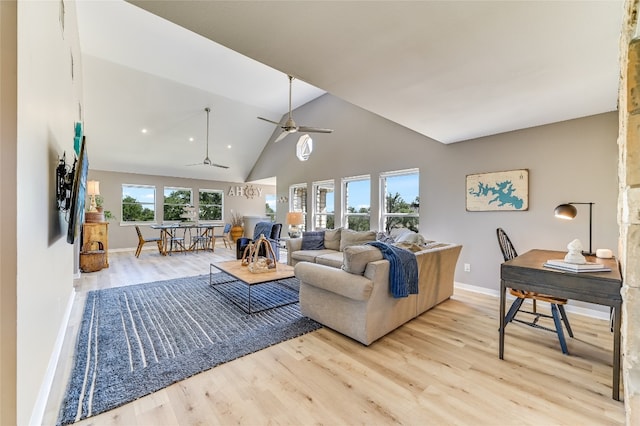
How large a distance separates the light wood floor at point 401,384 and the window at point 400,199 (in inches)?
100

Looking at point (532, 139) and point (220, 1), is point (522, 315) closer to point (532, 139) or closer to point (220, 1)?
point (532, 139)

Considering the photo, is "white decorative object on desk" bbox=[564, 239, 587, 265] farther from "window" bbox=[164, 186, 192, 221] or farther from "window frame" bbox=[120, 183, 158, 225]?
"window frame" bbox=[120, 183, 158, 225]

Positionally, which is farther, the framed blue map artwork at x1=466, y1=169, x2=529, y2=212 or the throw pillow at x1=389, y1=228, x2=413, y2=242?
the throw pillow at x1=389, y1=228, x2=413, y2=242

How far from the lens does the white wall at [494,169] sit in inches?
124

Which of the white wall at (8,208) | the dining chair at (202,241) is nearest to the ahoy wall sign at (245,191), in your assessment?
the dining chair at (202,241)

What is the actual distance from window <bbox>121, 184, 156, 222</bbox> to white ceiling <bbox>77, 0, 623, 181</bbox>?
11.8 ft

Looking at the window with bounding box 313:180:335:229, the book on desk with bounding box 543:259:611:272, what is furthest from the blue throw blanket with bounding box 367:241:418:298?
the window with bounding box 313:180:335:229

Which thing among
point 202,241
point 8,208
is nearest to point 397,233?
point 8,208

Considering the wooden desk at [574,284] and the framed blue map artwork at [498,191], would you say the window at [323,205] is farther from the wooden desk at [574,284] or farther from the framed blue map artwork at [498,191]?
the wooden desk at [574,284]

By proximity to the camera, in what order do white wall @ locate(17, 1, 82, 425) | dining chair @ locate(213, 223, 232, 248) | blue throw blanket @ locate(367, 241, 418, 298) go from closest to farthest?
white wall @ locate(17, 1, 82, 425), blue throw blanket @ locate(367, 241, 418, 298), dining chair @ locate(213, 223, 232, 248)

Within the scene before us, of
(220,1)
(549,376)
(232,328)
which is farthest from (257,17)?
(549,376)

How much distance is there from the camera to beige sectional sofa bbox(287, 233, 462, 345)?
2.38 meters

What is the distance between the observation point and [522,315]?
3.15m

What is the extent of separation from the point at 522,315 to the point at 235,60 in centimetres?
586
